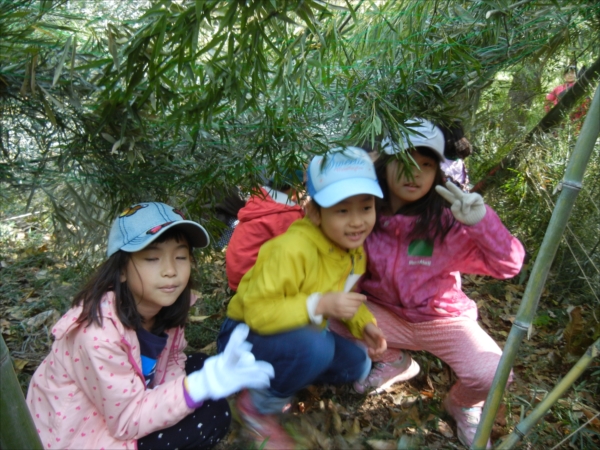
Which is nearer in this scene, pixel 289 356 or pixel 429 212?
pixel 289 356

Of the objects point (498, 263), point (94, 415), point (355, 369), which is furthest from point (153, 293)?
point (498, 263)

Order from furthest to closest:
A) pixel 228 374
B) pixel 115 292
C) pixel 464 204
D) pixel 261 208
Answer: pixel 261 208, pixel 464 204, pixel 115 292, pixel 228 374

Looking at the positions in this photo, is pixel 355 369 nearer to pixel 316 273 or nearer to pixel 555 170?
pixel 316 273

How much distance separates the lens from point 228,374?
1.36 m

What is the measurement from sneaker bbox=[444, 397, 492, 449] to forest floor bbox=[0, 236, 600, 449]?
0.12 ft

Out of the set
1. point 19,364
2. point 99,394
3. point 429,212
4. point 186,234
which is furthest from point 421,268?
point 19,364

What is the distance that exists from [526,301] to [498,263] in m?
0.67

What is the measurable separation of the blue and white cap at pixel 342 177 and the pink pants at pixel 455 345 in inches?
27.1

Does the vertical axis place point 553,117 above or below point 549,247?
above

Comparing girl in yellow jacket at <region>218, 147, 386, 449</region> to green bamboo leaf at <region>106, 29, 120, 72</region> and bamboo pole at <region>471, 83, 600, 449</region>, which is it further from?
green bamboo leaf at <region>106, 29, 120, 72</region>

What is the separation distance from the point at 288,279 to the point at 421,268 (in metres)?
0.65

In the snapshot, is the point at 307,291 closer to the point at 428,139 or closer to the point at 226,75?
the point at 428,139

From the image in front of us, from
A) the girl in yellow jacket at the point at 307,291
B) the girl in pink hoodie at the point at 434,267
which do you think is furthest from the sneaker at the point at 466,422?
the girl in yellow jacket at the point at 307,291

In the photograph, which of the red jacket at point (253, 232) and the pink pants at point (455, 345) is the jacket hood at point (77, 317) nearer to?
the red jacket at point (253, 232)
